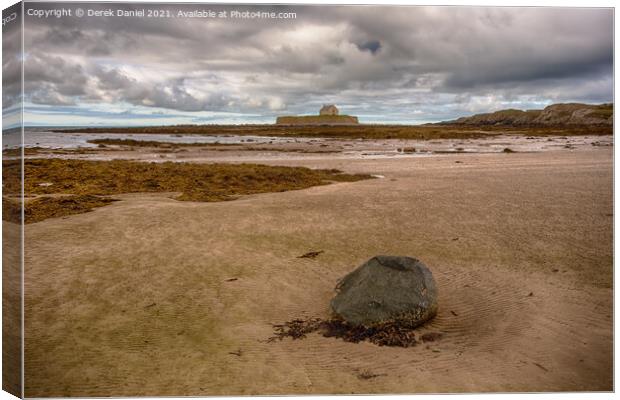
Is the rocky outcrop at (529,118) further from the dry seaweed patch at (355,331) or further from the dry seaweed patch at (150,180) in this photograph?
the dry seaweed patch at (355,331)

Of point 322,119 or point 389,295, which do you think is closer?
point 389,295

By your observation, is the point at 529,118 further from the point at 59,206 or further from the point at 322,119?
the point at 59,206

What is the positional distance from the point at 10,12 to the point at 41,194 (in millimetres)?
12004

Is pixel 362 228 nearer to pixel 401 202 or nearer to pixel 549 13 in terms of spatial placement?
pixel 401 202

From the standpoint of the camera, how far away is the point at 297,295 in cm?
769

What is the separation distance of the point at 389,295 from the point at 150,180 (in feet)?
48.1

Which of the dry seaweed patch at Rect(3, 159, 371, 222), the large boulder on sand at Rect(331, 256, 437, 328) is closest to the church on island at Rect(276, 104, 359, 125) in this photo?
the dry seaweed patch at Rect(3, 159, 371, 222)

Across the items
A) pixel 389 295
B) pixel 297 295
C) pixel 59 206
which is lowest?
pixel 297 295

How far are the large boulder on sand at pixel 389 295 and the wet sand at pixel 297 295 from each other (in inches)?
15.2

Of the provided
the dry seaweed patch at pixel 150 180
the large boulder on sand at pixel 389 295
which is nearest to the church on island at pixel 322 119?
the dry seaweed patch at pixel 150 180

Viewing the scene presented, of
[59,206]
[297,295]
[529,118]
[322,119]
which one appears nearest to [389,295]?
[297,295]

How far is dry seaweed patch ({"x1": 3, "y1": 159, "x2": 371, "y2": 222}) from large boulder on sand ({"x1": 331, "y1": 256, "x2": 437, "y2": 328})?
28.5 ft

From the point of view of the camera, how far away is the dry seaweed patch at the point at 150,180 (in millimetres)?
14477

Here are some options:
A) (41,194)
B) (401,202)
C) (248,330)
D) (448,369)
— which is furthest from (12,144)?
(41,194)
